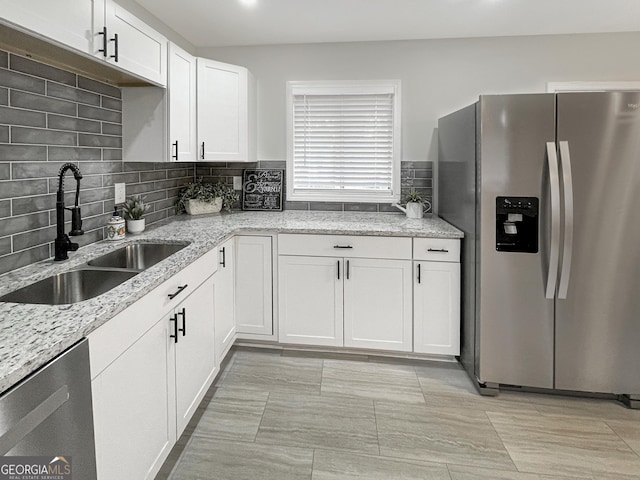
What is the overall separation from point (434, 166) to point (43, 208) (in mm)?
2707

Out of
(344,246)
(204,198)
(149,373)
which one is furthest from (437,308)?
(204,198)

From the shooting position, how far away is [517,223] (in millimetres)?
2305

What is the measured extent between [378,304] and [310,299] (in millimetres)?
468

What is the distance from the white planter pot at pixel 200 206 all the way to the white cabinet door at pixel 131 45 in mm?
1106

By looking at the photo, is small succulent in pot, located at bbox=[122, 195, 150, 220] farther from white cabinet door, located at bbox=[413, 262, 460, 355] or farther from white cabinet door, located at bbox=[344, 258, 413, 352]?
white cabinet door, located at bbox=[413, 262, 460, 355]

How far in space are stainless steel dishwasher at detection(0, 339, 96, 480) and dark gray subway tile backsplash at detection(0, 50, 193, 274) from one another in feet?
3.00

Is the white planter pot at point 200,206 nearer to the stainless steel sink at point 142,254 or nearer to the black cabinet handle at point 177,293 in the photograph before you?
the stainless steel sink at point 142,254

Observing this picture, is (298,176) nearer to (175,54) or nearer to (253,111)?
(253,111)

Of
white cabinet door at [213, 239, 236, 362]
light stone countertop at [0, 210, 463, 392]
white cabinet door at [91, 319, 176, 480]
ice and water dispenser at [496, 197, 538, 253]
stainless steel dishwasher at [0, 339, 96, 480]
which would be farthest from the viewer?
white cabinet door at [213, 239, 236, 362]

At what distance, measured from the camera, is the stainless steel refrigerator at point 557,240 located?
2.18m

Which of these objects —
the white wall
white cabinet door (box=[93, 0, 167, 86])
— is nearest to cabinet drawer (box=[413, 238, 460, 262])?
the white wall

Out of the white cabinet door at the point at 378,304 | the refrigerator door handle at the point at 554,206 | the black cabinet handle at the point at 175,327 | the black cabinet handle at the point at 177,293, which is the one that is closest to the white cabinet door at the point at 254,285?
the white cabinet door at the point at 378,304

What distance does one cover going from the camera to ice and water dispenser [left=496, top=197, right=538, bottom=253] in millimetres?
2279

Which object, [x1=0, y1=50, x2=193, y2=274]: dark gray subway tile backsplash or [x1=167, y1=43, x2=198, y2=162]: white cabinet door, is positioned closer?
[x1=0, y1=50, x2=193, y2=274]: dark gray subway tile backsplash
